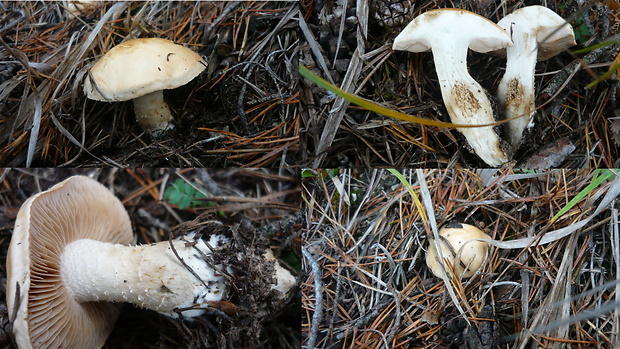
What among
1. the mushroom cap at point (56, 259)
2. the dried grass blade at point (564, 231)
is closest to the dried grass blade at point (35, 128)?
the mushroom cap at point (56, 259)

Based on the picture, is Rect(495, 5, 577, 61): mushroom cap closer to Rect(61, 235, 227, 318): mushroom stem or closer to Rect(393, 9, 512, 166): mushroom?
Rect(393, 9, 512, 166): mushroom

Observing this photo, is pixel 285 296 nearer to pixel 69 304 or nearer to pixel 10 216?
pixel 69 304

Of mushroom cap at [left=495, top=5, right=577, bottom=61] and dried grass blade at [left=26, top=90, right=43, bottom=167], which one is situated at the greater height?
mushroom cap at [left=495, top=5, right=577, bottom=61]

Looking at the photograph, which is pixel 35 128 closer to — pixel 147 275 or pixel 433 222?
pixel 147 275

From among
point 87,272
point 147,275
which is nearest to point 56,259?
point 87,272

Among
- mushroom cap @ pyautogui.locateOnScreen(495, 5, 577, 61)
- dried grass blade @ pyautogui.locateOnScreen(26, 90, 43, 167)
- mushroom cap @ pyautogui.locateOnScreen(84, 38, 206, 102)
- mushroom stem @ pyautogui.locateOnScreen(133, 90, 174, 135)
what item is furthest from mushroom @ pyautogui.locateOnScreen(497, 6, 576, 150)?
dried grass blade @ pyautogui.locateOnScreen(26, 90, 43, 167)
